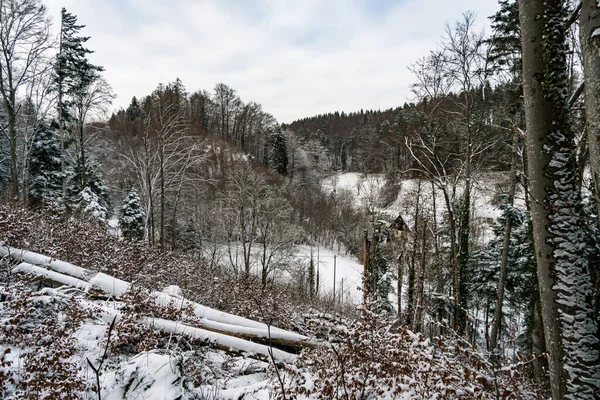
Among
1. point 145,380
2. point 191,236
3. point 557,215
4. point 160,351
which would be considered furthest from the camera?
point 191,236

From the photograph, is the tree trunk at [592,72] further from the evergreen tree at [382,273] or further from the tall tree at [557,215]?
the evergreen tree at [382,273]

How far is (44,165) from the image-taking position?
22.1m

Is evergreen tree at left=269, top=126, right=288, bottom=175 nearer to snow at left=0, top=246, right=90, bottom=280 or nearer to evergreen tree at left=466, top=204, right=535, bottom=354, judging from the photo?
evergreen tree at left=466, top=204, right=535, bottom=354

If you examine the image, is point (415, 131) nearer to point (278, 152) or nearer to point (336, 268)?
point (336, 268)

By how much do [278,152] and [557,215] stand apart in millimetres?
57594

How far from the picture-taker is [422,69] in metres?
13.3

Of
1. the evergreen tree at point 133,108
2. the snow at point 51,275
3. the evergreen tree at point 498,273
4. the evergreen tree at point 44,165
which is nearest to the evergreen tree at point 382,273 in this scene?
the evergreen tree at point 498,273

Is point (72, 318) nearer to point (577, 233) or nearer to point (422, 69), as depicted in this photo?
point (577, 233)

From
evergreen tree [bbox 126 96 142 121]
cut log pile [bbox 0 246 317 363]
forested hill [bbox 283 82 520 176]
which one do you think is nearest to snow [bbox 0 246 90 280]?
cut log pile [bbox 0 246 317 363]

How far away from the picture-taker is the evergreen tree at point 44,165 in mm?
21562

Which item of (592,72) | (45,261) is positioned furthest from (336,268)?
(592,72)

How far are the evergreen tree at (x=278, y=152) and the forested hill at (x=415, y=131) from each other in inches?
631

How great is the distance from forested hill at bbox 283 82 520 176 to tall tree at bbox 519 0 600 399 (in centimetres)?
431

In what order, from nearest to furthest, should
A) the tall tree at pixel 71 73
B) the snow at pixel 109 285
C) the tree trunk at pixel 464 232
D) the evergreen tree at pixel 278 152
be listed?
the snow at pixel 109 285, the tree trunk at pixel 464 232, the tall tree at pixel 71 73, the evergreen tree at pixel 278 152
